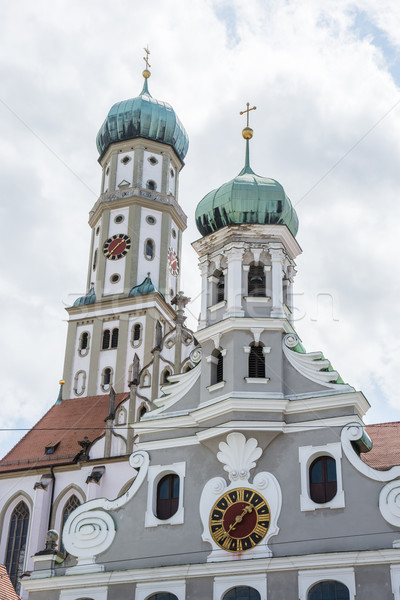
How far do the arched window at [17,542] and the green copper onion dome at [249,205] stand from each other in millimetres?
14055

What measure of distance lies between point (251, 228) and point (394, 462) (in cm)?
702

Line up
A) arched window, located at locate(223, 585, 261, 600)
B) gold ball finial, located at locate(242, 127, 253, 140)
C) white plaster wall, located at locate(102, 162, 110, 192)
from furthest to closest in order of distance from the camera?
white plaster wall, located at locate(102, 162, 110, 192) → gold ball finial, located at locate(242, 127, 253, 140) → arched window, located at locate(223, 585, 261, 600)

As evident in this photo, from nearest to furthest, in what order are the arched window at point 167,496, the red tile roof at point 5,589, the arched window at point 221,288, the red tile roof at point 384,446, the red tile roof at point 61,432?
the arched window at point 167,496, the red tile roof at point 5,589, the red tile roof at point 384,446, the arched window at point 221,288, the red tile roof at point 61,432

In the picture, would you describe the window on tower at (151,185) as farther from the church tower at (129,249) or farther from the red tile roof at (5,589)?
the red tile roof at (5,589)

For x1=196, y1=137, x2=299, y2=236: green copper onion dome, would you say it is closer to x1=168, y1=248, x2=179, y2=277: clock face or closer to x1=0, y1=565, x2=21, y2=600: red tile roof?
x1=0, y1=565, x2=21, y2=600: red tile roof

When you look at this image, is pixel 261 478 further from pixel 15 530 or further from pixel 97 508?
pixel 15 530

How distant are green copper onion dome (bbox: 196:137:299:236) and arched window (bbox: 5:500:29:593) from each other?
1406cm

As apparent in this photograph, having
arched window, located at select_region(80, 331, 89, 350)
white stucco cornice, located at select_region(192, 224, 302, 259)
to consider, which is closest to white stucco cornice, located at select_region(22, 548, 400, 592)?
white stucco cornice, located at select_region(192, 224, 302, 259)

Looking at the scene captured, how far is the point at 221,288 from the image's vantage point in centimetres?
2512

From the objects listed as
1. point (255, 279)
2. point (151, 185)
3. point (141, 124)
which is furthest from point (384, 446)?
point (141, 124)

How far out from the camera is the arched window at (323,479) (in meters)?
20.9

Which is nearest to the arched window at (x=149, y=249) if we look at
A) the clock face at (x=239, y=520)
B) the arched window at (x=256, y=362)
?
the arched window at (x=256, y=362)

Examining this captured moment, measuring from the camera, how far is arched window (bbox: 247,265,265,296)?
80.7 ft

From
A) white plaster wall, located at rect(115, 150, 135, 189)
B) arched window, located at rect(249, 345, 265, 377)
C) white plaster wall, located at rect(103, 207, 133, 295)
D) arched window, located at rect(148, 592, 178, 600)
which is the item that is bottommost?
arched window, located at rect(148, 592, 178, 600)
